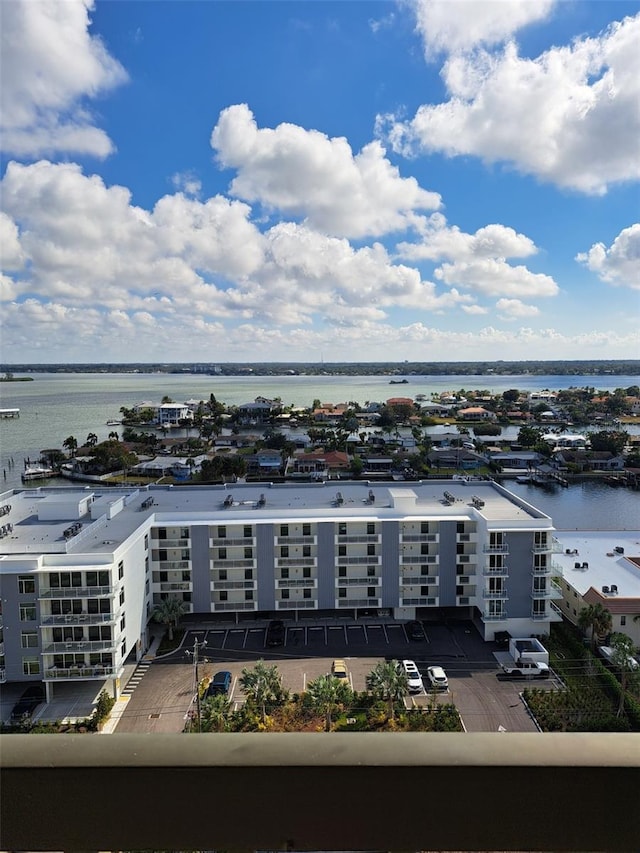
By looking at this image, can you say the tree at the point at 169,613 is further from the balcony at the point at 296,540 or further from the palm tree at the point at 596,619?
the palm tree at the point at 596,619

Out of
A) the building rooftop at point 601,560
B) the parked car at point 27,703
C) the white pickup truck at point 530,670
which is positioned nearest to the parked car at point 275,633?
the parked car at point 27,703

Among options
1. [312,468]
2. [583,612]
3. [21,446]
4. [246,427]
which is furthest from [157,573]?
[246,427]

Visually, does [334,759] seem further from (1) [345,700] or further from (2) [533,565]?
(2) [533,565]

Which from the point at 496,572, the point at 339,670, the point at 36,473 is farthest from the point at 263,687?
the point at 36,473

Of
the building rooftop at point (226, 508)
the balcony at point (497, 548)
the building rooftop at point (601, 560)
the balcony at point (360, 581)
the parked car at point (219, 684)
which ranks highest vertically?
the building rooftop at point (226, 508)

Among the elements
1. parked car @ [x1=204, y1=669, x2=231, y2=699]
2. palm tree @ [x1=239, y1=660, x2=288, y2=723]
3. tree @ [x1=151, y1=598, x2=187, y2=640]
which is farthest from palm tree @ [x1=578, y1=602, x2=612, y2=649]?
A: tree @ [x1=151, y1=598, x2=187, y2=640]

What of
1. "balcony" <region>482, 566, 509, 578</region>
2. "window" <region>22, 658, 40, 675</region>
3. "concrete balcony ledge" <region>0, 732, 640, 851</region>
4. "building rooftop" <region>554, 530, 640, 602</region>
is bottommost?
"window" <region>22, 658, 40, 675</region>

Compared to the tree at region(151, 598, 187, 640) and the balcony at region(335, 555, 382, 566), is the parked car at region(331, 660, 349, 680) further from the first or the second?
the tree at region(151, 598, 187, 640)
